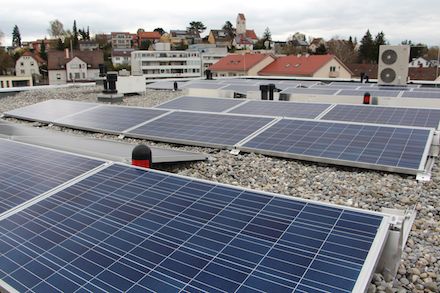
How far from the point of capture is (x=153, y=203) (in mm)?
6266

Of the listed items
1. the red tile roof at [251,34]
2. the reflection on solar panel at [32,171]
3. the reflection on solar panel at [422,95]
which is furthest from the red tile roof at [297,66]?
the red tile roof at [251,34]

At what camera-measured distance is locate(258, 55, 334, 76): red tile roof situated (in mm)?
61312

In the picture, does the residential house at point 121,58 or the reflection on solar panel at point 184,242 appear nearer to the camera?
the reflection on solar panel at point 184,242

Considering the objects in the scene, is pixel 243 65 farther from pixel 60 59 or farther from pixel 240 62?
pixel 60 59

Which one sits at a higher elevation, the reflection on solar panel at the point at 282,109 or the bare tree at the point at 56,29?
the bare tree at the point at 56,29

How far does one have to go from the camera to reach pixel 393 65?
2894cm

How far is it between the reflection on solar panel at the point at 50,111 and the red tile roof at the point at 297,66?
149 feet

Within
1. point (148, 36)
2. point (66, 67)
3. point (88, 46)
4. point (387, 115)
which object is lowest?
point (387, 115)

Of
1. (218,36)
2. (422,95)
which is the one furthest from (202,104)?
(218,36)

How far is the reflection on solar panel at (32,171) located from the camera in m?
7.01

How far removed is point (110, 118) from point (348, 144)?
984 cm

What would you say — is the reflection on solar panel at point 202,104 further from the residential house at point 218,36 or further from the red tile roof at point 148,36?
→ the residential house at point 218,36

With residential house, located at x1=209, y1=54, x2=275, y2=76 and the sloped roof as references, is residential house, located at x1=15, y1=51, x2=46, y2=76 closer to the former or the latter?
Answer: the sloped roof

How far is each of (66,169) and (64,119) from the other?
10435 millimetres
